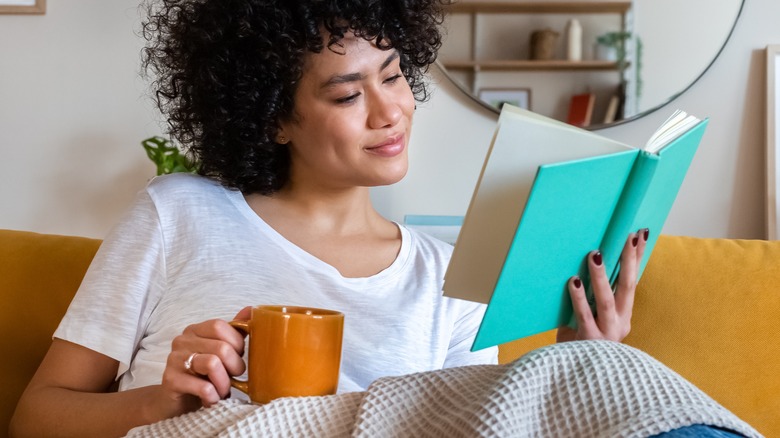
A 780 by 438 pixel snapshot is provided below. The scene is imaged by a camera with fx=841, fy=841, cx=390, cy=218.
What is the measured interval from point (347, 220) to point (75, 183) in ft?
4.35

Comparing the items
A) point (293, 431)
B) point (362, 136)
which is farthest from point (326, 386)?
point (362, 136)

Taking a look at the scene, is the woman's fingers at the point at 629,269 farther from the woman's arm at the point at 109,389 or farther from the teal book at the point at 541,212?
the woman's arm at the point at 109,389

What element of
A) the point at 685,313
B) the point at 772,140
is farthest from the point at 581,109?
the point at 685,313

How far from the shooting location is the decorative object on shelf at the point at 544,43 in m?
2.15

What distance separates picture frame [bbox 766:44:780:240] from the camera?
2057mm

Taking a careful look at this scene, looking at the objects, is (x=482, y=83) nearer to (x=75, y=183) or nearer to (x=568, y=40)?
(x=568, y=40)

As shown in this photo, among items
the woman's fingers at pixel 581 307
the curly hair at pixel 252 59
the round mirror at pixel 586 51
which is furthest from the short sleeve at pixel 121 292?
the round mirror at pixel 586 51

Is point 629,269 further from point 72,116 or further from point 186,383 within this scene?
point 72,116

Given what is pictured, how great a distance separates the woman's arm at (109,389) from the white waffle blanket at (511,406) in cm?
4

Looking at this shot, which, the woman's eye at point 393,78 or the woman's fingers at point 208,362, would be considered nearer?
the woman's fingers at point 208,362

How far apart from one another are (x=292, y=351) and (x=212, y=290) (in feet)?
1.52

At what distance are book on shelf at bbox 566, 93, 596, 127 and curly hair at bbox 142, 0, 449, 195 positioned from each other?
77 cm

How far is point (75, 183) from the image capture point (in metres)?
2.42

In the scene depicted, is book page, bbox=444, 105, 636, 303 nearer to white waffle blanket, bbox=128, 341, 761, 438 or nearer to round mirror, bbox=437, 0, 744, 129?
white waffle blanket, bbox=128, 341, 761, 438
